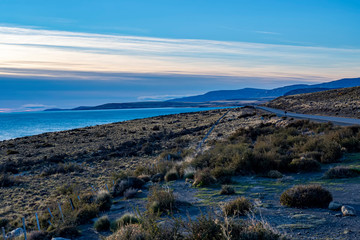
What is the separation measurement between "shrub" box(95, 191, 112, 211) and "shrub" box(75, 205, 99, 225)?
0.41m

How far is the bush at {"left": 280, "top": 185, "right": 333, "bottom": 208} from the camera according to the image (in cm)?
771

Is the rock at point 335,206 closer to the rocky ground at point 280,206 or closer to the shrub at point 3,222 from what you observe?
the rocky ground at point 280,206

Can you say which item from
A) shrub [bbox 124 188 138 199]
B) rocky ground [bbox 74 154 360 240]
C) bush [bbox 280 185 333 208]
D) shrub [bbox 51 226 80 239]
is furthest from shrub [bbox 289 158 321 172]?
shrub [bbox 51 226 80 239]

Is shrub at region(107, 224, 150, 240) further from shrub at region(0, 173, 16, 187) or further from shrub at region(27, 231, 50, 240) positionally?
shrub at region(0, 173, 16, 187)

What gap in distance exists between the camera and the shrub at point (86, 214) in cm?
852

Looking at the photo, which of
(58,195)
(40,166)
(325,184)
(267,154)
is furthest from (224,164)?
(40,166)

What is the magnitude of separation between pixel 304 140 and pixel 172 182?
27.2 feet

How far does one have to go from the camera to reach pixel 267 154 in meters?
12.9

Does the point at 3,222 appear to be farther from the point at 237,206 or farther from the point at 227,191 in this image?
the point at 237,206

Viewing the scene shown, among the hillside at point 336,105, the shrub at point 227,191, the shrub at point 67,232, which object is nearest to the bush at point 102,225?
the shrub at point 67,232

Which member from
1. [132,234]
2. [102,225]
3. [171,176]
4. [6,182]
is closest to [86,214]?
[102,225]

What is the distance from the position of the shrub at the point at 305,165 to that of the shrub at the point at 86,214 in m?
7.53

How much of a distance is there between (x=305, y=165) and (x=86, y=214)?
26.7 feet

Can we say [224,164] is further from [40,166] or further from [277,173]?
[40,166]
